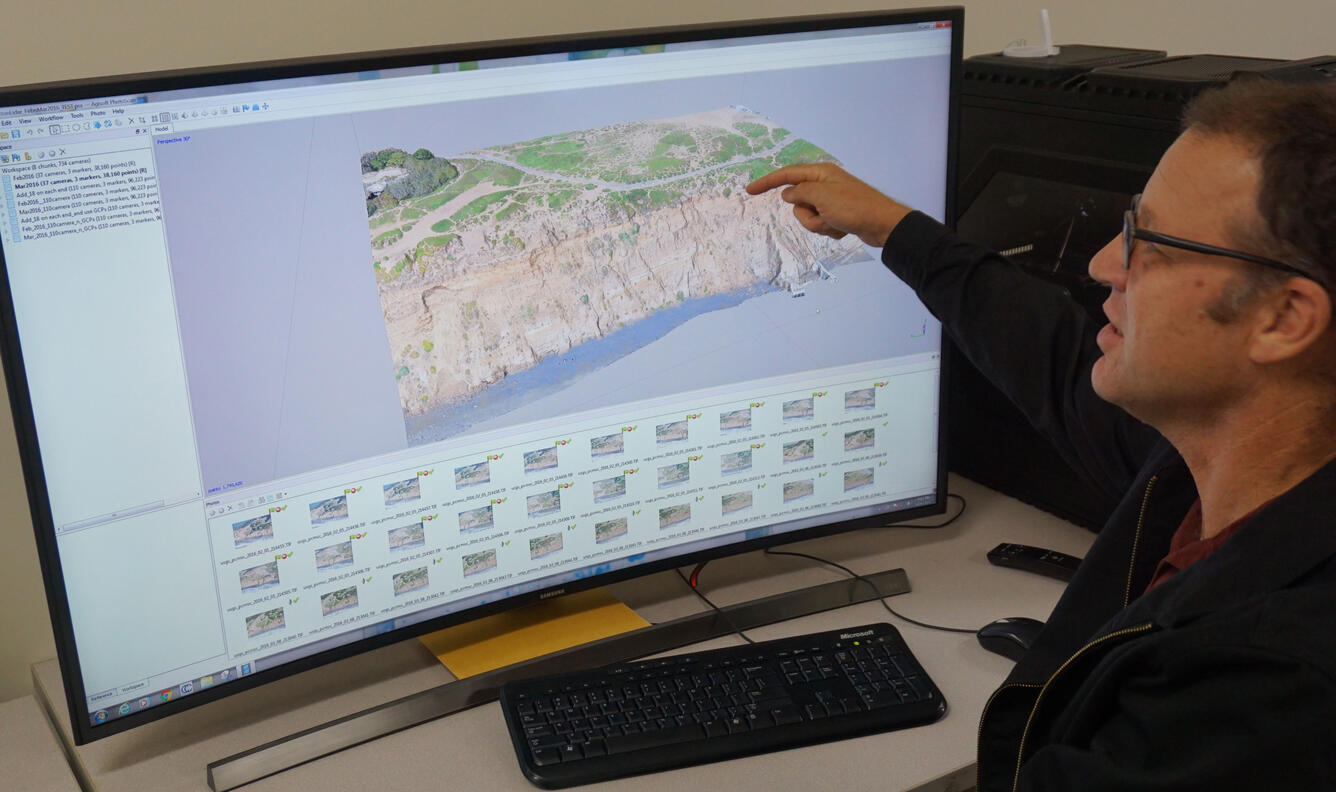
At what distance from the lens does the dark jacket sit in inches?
29.4

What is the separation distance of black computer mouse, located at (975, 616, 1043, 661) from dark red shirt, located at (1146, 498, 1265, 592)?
0.20 metres

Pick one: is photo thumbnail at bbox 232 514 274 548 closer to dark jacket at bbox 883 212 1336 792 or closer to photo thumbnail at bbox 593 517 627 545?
photo thumbnail at bbox 593 517 627 545

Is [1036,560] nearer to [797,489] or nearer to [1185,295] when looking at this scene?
[797,489]

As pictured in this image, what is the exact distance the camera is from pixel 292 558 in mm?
1104

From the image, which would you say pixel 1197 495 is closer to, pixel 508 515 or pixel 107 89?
pixel 508 515

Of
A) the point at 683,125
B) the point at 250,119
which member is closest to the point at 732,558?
the point at 683,125

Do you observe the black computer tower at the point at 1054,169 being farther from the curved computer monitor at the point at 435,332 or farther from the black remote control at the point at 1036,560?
the curved computer monitor at the point at 435,332

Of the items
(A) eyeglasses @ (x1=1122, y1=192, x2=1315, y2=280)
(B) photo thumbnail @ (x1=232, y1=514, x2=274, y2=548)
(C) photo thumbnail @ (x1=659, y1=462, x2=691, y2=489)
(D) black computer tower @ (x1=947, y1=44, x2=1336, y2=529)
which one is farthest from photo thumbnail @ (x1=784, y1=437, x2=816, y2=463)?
(B) photo thumbnail @ (x1=232, y1=514, x2=274, y2=548)

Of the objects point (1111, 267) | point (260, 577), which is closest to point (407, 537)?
point (260, 577)

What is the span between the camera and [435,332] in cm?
112

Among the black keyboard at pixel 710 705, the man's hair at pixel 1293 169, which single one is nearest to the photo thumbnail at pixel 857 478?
the black keyboard at pixel 710 705

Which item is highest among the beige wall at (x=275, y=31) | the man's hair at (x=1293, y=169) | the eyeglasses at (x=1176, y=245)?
the beige wall at (x=275, y=31)

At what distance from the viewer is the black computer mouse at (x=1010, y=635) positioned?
124 cm

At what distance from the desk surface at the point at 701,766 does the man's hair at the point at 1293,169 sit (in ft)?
1.69
